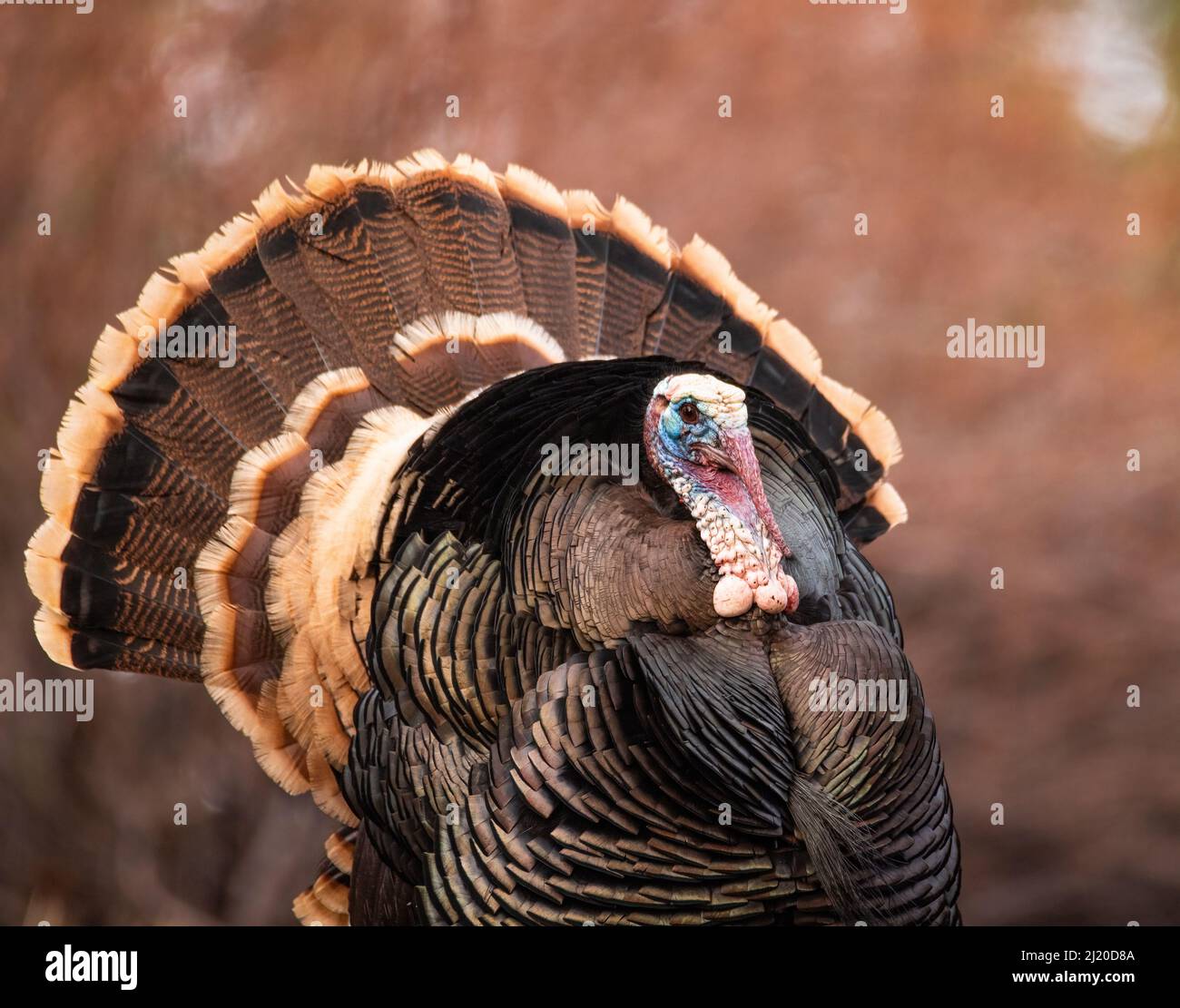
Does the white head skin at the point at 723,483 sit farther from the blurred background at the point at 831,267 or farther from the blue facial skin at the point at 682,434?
the blurred background at the point at 831,267

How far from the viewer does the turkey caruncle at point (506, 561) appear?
208 centimetres

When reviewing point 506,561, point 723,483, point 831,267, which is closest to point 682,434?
point 723,483

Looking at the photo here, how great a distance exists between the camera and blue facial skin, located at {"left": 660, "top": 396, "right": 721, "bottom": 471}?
2207 mm

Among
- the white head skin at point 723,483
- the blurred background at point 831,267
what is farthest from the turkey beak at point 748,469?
the blurred background at point 831,267

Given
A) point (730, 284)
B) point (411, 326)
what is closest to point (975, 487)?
point (730, 284)

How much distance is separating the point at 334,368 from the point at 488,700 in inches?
40.7

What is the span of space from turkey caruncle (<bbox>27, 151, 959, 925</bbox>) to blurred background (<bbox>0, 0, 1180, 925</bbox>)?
922 millimetres

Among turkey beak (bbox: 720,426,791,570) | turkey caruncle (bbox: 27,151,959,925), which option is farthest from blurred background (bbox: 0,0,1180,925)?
turkey beak (bbox: 720,426,791,570)

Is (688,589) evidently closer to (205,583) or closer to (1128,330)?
(205,583)

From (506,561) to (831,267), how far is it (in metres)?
2.17

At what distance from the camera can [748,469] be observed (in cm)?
219

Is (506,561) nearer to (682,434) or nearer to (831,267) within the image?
(682,434)

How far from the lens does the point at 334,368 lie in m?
2.91
